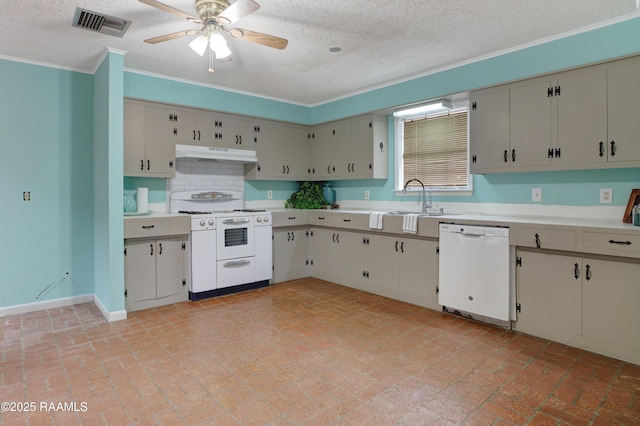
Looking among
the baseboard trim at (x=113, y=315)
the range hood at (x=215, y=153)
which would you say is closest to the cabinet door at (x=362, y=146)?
the range hood at (x=215, y=153)

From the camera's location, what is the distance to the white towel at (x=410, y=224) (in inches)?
162

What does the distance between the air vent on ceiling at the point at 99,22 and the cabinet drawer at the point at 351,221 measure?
10.2ft

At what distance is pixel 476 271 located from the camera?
3621 millimetres

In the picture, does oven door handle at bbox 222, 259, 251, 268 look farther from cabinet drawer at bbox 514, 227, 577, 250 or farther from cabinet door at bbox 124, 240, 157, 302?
cabinet drawer at bbox 514, 227, 577, 250

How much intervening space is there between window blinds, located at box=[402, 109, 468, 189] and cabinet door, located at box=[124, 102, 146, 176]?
3307 mm

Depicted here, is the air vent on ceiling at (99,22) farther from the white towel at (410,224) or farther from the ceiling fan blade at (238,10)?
the white towel at (410,224)

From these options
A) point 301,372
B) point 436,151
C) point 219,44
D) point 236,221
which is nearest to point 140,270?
point 236,221

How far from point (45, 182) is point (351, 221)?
3550 mm

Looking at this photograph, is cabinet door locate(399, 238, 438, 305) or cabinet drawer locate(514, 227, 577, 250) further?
cabinet door locate(399, 238, 438, 305)

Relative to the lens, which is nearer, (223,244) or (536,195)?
(536,195)

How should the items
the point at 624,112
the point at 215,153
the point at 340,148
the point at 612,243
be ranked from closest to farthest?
the point at 612,243
the point at 624,112
the point at 215,153
the point at 340,148

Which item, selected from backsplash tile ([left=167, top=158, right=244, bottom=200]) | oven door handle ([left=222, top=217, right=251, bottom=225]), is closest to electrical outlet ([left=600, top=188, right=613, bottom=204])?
oven door handle ([left=222, top=217, right=251, bottom=225])

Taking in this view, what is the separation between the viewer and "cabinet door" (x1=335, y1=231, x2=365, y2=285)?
191 inches

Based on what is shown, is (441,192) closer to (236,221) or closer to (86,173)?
(236,221)
